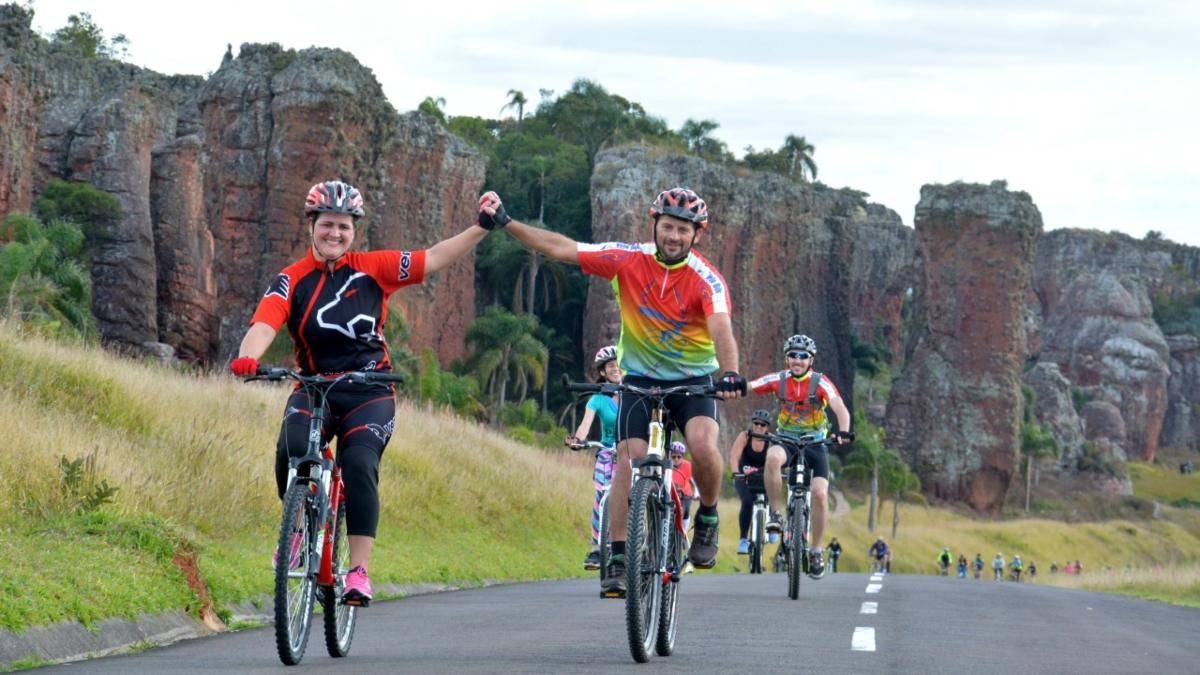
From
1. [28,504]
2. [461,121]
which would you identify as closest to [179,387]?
[28,504]

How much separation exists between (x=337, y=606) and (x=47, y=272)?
37.4m

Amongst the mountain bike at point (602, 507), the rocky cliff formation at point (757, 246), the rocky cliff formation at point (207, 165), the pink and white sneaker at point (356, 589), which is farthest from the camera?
the rocky cliff formation at point (757, 246)

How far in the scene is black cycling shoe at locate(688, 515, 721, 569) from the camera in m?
11.0

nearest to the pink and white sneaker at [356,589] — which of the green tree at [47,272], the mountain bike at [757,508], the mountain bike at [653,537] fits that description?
the mountain bike at [653,537]

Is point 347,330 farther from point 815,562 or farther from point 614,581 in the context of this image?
point 815,562

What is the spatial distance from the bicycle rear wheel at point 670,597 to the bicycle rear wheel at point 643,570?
6cm

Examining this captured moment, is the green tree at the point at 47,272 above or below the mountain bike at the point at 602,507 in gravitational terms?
above

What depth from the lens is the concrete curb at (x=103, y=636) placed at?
30.5 feet

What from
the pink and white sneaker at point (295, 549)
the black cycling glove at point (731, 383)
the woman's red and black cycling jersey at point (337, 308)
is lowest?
the pink and white sneaker at point (295, 549)

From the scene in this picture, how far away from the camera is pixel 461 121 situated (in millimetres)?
118875

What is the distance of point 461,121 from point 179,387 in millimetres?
97932

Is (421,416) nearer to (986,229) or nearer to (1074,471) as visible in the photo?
(986,229)

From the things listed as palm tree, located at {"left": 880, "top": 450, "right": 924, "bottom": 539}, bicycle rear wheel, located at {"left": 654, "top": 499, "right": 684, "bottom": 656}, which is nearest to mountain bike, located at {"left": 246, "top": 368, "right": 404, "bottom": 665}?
bicycle rear wheel, located at {"left": 654, "top": 499, "right": 684, "bottom": 656}

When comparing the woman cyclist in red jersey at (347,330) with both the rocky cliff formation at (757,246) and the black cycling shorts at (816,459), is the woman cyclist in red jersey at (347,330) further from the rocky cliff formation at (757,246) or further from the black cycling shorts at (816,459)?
the rocky cliff formation at (757,246)
